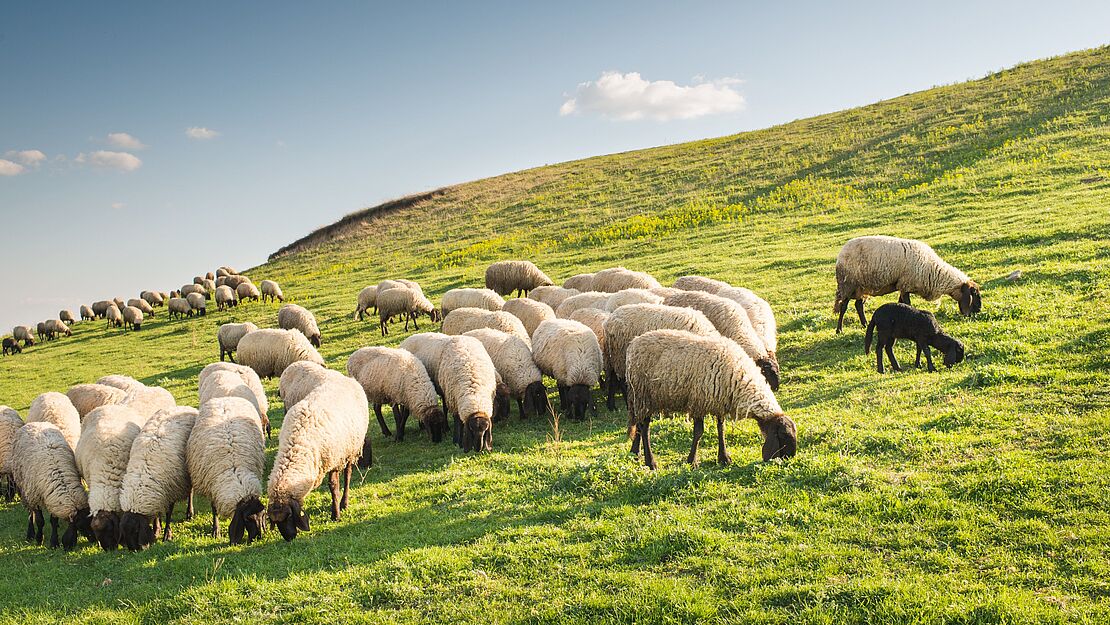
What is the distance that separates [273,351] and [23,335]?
93.6 feet

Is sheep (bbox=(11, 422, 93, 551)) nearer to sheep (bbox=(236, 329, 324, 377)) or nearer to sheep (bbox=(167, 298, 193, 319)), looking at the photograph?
sheep (bbox=(236, 329, 324, 377))

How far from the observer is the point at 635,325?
38.5 ft

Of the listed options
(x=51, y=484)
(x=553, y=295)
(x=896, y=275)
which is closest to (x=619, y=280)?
(x=553, y=295)

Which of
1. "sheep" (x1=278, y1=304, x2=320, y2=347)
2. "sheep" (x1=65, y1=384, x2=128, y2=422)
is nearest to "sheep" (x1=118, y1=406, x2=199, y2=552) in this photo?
"sheep" (x1=65, y1=384, x2=128, y2=422)

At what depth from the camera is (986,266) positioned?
18.1m

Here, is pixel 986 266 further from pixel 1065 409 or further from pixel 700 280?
pixel 1065 409

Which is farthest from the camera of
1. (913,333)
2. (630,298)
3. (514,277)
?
(514,277)

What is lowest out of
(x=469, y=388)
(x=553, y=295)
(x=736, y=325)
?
(x=469, y=388)

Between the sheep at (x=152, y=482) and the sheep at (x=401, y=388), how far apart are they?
3.48m

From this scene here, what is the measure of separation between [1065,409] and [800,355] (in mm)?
5560

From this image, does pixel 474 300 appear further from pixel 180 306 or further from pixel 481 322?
pixel 180 306

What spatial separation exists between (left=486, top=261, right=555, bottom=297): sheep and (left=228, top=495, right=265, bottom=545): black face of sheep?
18814mm

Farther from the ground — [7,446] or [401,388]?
[7,446]

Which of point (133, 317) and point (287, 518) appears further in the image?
point (133, 317)
